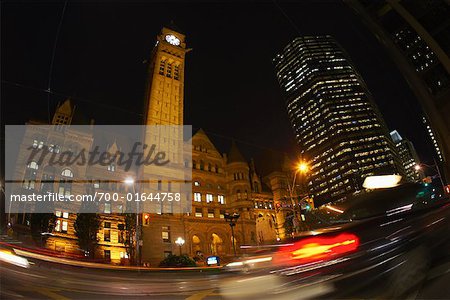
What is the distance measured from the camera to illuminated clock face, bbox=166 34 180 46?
62400 mm

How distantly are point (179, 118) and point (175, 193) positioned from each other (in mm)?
15032

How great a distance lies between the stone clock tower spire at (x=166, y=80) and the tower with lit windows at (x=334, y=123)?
315 feet

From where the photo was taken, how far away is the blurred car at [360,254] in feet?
21.2

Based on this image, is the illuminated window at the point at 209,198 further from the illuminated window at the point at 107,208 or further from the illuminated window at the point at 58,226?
the illuminated window at the point at 58,226

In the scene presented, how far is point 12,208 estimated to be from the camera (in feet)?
131

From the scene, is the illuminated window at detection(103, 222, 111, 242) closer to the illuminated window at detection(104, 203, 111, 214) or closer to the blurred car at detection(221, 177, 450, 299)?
the illuminated window at detection(104, 203, 111, 214)

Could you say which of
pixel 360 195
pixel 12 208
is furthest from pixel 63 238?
pixel 360 195

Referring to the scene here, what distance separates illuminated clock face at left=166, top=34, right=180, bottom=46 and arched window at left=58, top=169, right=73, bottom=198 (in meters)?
32.6

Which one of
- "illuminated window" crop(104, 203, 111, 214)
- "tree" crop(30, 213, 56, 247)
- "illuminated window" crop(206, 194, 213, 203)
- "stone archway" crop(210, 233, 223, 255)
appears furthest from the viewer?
"illuminated window" crop(206, 194, 213, 203)

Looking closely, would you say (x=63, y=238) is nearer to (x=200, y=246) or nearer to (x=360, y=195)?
(x=200, y=246)

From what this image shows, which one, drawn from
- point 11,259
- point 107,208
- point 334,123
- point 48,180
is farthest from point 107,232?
point 334,123

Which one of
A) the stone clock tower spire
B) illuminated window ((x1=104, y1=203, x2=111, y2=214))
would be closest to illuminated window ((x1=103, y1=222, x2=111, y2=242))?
illuminated window ((x1=104, y1=203, x2=111, y2=214))

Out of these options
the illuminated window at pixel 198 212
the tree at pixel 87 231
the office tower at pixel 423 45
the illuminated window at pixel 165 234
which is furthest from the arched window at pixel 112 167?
the office tower at pixel 423 45

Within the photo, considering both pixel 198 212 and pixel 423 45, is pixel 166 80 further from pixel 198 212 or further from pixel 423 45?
pixel 423 45
